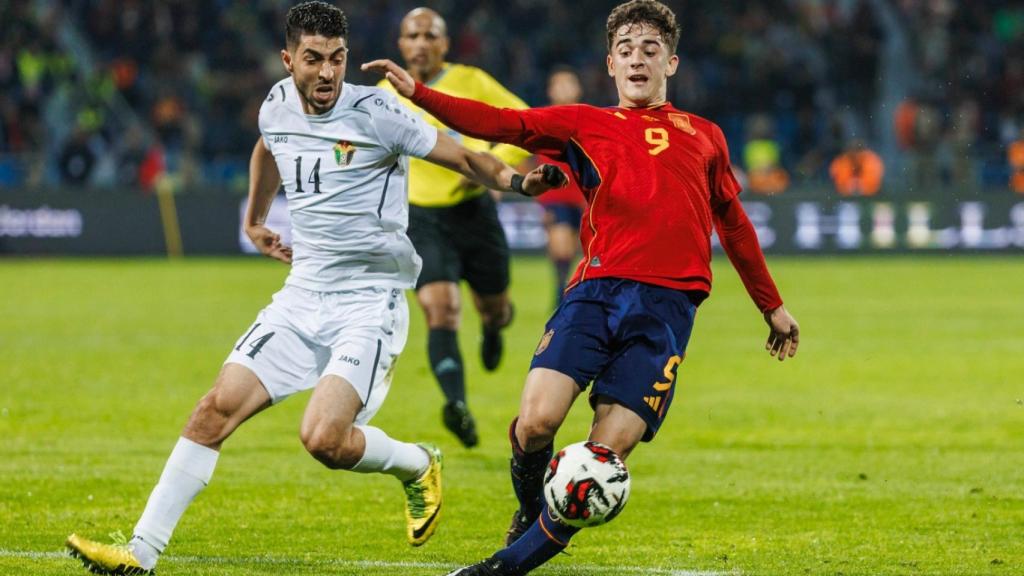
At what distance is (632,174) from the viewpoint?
586cm

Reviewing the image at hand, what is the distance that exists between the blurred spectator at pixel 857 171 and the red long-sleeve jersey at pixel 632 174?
1999cm

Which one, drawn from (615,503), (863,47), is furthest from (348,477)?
(863,47)

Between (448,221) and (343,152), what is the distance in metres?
3.20

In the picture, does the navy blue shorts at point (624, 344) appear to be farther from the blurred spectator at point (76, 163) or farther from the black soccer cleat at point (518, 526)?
the blurred spectator at point (76, 163)

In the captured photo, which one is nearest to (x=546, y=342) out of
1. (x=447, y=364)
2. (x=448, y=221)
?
(x=447, y=364)

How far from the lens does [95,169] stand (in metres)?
26.2

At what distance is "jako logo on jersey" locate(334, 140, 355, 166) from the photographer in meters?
6.31

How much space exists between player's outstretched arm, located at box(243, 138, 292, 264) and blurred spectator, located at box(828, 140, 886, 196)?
19578mm

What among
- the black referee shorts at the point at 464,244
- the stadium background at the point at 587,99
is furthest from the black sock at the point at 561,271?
the stadium background at the point at 587,99

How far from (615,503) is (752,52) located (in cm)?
2546

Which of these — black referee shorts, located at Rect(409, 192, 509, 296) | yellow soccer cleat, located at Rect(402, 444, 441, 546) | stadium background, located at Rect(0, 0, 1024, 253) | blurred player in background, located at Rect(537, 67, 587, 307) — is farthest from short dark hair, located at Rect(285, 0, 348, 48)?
stadium background, located at Rect(0, 0, 1024, 253)

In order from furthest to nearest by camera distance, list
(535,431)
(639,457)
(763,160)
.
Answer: (763,160)
(639,457)
(535,431)

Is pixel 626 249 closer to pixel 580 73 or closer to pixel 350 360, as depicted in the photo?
pixel 350 360

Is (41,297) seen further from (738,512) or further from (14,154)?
(738,512)
